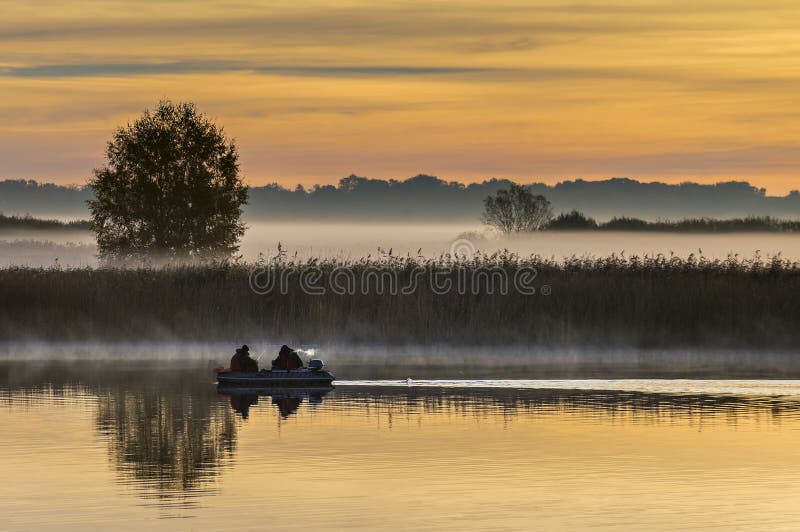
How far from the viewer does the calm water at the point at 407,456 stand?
18.3 meters

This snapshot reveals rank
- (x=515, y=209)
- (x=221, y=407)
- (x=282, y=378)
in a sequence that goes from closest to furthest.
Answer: (x=221, y=407), (x=282, y=378), (x=515, y=209)

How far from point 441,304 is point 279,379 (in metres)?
11.1

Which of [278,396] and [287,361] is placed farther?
[287,361]

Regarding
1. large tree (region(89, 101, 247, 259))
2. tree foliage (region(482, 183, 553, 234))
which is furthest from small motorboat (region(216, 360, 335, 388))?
tree foliage (region(482, 183, 553, 234))

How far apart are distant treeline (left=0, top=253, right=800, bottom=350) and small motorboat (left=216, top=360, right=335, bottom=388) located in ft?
31.1

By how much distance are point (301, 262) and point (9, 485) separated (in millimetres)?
28418

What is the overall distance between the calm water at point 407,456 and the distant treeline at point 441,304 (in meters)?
10.2

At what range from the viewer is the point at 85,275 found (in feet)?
162

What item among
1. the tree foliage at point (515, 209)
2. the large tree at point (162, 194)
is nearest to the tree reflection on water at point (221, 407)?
the large tree at point (162, 194)

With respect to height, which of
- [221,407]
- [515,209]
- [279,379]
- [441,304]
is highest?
[515,209]

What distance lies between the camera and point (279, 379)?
35438 mm

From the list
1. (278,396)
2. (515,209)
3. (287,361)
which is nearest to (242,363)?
(287,361)

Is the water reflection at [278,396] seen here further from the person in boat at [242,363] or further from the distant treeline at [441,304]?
the distant treeline at [441,304]

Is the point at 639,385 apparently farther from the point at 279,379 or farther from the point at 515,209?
the point at 515,209
